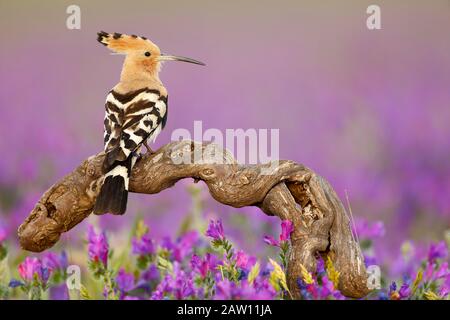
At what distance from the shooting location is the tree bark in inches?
79.0

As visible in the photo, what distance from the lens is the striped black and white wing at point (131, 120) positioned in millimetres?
2168

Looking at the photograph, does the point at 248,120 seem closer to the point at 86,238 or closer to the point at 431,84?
the point at 431,84

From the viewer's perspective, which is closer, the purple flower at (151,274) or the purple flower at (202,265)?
the purple flower at (202,265)

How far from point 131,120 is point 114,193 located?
275 millimetres

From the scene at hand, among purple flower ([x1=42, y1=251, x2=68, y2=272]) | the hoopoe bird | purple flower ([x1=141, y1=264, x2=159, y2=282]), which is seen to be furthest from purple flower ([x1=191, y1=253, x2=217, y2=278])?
purple flower ([x1=42, y1=251, x2=68, y2=272])

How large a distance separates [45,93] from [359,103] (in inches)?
70.3

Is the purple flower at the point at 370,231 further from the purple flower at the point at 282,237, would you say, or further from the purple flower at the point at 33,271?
the purple flower at the point at 33,271

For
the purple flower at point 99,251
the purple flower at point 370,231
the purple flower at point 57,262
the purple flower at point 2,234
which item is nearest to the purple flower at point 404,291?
the purple flower at point 370,231

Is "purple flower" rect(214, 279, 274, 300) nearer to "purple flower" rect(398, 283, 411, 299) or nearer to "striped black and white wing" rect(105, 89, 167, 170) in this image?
"purple flower" rect(398, 283, 411, 299)

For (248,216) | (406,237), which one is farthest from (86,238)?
(406,237)

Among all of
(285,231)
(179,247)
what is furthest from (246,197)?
(179,247)

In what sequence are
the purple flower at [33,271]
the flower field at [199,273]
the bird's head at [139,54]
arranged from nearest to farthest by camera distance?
the flower field at [199,273]
the purple flower at [33,271]
the bird's head at [139,54]

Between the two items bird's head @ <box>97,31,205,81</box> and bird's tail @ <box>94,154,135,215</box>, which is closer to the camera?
bird's tail @ <box>94,154,135,215</box>

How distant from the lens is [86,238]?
2334 mm
